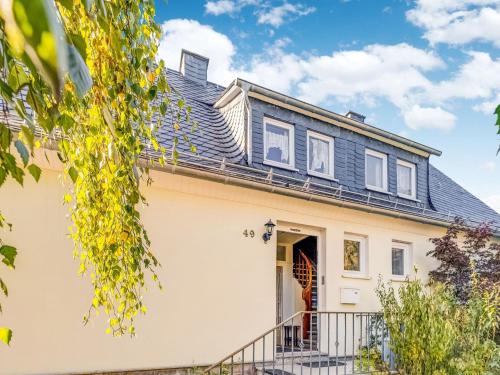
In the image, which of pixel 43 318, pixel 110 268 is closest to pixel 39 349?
pixel 43 318

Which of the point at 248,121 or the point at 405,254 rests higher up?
the point at 248,121

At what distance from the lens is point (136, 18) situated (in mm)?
2598

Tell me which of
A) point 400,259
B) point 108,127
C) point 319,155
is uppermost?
point 319,155

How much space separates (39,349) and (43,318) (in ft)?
1.34

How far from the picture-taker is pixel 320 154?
10484 mm

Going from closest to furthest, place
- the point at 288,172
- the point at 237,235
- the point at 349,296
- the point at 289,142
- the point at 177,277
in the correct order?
the point at 177,277 → the point at 237,235 → the point at 349,296 → the point at 288,172 → the point at 289,142

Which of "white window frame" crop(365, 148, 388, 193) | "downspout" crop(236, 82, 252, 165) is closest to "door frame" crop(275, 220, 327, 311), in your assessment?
"downspout" crop(236, 82, 252, 165)

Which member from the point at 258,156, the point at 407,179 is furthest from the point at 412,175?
the point at 258,156

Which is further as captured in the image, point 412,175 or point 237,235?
point 412,175

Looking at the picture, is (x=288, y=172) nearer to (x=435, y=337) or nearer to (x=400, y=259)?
(x=400, y=259)

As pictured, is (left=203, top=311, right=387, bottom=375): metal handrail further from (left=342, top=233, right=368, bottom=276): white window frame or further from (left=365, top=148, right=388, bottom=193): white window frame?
(left=365, top=148, right=388, bottom=193): white window frame

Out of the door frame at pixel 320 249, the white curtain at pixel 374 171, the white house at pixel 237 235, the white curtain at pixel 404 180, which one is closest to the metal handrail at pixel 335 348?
the white house at pixel 237 235

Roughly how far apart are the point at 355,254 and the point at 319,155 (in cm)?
253

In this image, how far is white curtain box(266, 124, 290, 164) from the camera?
377 inches
